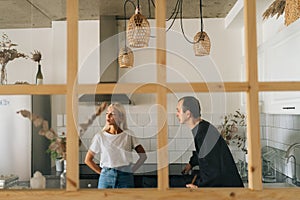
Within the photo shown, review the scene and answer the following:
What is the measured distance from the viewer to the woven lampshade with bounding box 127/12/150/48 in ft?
6.85

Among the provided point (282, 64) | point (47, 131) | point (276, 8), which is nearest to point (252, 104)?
point (47, 131)

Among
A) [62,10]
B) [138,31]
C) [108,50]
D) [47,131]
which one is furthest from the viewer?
[108,50]

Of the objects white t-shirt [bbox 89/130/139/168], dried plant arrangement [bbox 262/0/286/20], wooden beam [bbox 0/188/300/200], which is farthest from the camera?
dried plant arrangement [bbox 262/0/286/20]

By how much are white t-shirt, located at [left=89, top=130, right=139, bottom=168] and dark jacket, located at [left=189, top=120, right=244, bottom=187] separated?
0.64 m

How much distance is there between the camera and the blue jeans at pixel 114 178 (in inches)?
89.7

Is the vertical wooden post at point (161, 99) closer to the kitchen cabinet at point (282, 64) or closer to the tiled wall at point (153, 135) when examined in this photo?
the kitchen cabinet at point (282, 64)

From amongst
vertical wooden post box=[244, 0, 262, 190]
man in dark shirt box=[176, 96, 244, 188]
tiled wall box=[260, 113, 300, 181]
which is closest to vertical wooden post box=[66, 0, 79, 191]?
vertical wooden post box=[244, 0, 262, 190]

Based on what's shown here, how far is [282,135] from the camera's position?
3318mm

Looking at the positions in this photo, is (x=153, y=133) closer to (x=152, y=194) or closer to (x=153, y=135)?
(x=153, y=135)

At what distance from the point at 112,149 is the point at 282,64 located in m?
1.28

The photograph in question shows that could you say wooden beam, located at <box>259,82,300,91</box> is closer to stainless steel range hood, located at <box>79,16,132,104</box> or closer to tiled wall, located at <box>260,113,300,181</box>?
tiled wall, located at <box>260,113,300,181</box>

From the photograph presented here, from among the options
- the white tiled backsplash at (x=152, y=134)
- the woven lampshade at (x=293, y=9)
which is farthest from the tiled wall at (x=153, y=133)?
the woven lampshade at (x=293, y=9)

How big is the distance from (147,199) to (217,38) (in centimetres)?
314

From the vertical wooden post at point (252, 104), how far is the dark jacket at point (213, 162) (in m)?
0.59
